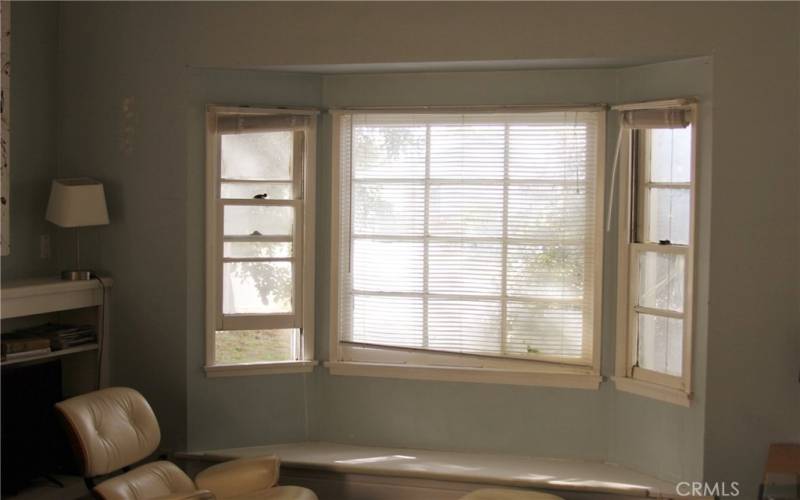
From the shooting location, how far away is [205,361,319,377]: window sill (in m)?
4.70

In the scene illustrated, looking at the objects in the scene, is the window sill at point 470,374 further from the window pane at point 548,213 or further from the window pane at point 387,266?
the window pane at point 548,213

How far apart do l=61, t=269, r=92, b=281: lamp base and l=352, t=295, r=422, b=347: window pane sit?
4.88 ft

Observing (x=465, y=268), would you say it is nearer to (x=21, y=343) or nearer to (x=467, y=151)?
(x=467, y=151)

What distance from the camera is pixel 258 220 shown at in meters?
4.80

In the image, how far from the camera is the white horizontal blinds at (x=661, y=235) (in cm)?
419

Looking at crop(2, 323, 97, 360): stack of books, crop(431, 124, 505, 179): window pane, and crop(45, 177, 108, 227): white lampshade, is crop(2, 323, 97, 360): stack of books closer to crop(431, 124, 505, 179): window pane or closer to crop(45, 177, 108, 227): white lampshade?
crop(45, 177, 108, 227): white lampshade

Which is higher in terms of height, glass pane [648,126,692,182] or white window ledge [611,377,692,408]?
glass pane [648,126,692,182]

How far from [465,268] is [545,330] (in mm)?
563

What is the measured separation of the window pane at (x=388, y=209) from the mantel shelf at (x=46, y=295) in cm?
146

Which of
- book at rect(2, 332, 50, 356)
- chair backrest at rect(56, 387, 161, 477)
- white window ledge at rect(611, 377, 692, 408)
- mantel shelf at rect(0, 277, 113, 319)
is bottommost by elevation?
chair backrest at rect(56, 387, 161, 477)

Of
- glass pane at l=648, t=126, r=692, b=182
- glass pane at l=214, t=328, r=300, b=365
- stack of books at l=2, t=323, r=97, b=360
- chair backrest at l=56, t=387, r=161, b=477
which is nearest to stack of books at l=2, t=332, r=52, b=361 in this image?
stack of books at l=2, t=323, r=97, b=360

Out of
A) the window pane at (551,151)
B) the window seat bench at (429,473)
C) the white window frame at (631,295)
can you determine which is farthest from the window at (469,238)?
the window seat bench at (429,473)

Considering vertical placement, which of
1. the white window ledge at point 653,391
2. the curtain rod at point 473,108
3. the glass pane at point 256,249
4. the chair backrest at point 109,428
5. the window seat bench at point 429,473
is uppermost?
the curtain rod at point 473,108

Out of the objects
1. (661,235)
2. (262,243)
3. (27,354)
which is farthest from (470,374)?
(27,354)
